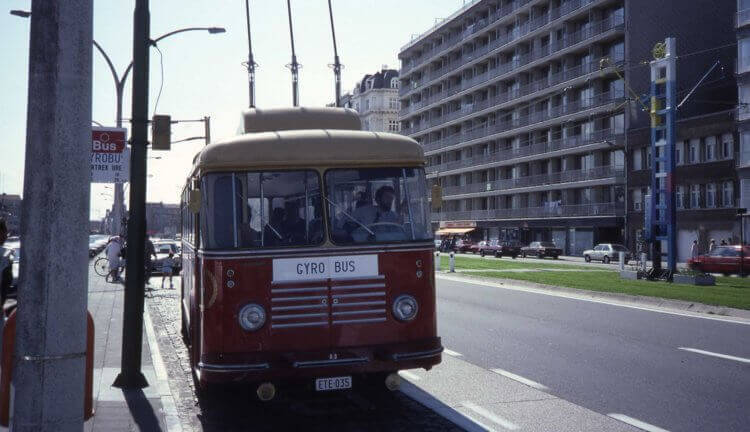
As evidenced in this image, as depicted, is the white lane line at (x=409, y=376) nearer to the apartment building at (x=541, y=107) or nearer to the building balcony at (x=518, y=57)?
the apartment building at (x=541, y=107)

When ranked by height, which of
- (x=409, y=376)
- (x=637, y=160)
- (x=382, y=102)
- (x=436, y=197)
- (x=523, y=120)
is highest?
(x=382, y=102)

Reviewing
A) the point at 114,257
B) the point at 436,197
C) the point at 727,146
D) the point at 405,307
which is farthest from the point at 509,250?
the point at 405,307

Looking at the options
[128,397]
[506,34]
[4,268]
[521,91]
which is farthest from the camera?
[506,34]

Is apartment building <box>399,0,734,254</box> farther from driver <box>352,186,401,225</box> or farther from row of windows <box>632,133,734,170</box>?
driver <box>352,186,401,225</box>

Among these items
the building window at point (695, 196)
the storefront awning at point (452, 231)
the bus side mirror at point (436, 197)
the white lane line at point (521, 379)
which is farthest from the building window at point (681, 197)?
the bus side mirror at point (436, 197)

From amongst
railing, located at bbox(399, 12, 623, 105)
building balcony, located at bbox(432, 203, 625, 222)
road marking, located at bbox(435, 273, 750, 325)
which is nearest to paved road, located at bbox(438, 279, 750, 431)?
road marking, located at bbox(435, 273, 750, 325)

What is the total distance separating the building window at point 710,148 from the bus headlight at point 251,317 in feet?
166

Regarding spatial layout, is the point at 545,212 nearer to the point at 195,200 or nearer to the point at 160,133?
the point at 160,133

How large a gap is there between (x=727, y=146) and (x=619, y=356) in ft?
147

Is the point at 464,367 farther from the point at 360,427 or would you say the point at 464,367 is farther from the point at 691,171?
the point at 691,171

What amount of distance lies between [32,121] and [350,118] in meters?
5.39

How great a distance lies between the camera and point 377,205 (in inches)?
292

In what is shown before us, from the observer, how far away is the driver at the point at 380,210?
738cm

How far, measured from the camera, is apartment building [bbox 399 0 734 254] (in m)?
59.9
